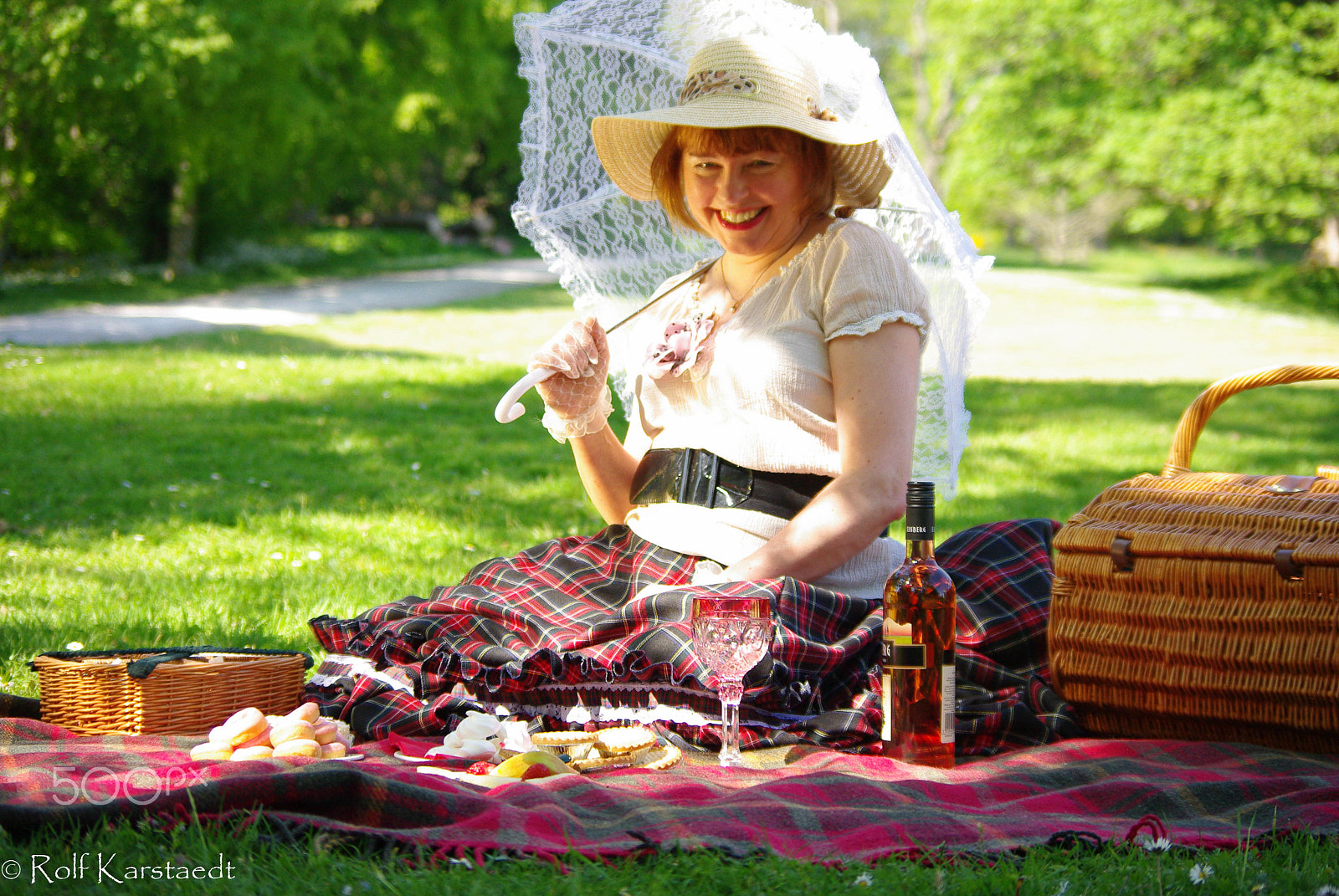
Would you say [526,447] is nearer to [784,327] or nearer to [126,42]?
[784,327]

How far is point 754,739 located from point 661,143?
1513 millimetres

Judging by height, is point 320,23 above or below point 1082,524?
above

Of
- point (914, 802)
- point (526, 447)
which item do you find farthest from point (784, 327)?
point (526, 447)

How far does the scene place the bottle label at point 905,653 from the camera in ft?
7.60

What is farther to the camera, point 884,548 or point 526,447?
point 526,447

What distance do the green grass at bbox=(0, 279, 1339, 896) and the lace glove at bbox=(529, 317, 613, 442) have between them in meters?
1.17

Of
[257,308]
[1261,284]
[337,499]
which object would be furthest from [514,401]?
[1261,284]

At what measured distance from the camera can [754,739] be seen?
250 centimetres

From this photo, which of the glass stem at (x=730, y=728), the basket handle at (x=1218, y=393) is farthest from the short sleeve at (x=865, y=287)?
the glass stem at (x=730, y=728)

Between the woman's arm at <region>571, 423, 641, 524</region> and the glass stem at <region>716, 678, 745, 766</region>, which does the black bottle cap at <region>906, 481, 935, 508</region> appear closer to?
the glass stem at <region>716, 678, 745, 766</region>

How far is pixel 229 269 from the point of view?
2081cm

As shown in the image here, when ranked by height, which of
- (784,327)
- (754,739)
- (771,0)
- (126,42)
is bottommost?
(754,739)

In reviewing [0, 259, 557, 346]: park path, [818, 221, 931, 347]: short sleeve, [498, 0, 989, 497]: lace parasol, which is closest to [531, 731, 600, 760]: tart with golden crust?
[818, 221, 931, 347]: short sleeve

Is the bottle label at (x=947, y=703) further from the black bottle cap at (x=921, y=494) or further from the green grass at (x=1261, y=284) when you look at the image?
the green grass at (x=1261, y=284)
